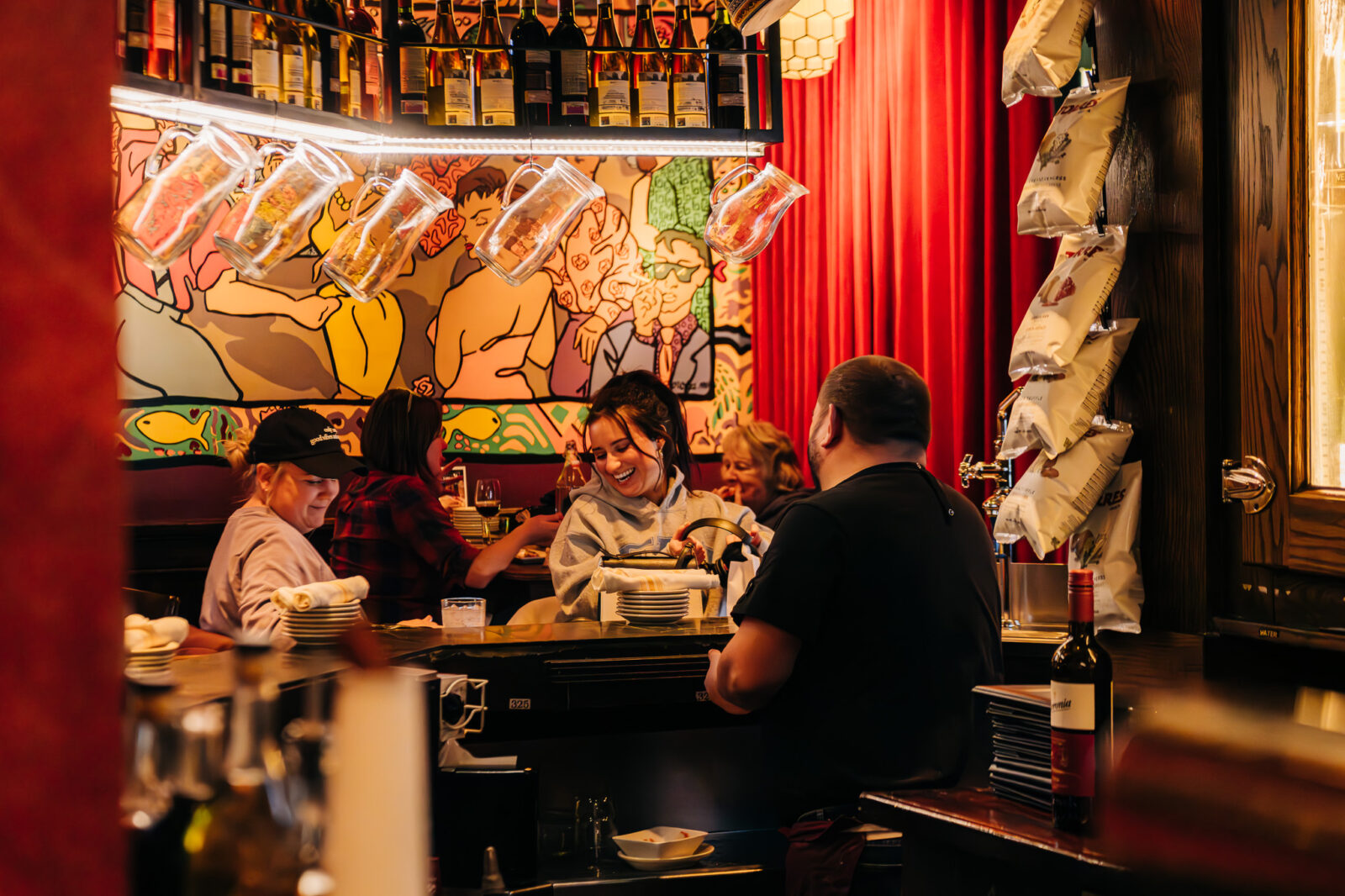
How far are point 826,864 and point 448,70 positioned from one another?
2529 millimetres

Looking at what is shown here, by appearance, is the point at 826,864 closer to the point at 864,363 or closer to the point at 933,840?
the point at 933,840

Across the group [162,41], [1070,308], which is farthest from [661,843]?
[162,41]

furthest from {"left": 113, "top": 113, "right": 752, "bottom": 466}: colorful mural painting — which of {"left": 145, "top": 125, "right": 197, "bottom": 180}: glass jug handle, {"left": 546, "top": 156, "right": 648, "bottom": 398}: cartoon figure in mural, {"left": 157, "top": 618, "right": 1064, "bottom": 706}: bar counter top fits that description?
{"left": 145, "top": 125, "right": 197, "bottom": 180}: glass jug handle

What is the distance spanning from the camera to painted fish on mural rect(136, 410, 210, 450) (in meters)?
5.24

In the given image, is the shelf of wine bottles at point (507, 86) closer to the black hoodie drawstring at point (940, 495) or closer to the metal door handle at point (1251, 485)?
the black hoodie drawstring at point (940, 495)

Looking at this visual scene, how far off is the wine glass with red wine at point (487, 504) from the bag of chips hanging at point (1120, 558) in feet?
10.5

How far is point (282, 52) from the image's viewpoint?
124 inches

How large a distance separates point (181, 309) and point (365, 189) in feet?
9.71

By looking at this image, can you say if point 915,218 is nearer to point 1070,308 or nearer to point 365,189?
point 1070,308

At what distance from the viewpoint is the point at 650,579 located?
9.90ft

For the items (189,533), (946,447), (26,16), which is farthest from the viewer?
(189,533)

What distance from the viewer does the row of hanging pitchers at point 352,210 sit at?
7.54 ft

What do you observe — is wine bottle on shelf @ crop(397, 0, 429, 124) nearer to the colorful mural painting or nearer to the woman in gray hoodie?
the woman in gray hoodie

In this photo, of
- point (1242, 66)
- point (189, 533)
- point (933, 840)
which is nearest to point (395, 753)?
point (933, 840)
